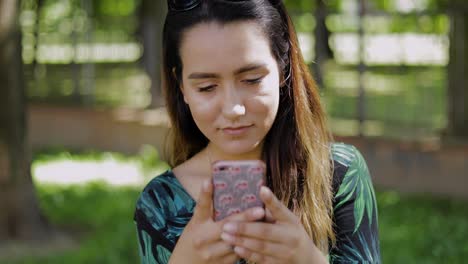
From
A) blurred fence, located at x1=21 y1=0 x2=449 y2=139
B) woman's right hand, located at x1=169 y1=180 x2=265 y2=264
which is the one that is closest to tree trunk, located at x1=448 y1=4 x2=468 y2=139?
blurred fence, located at x1=21 y1=0 x2=449 y2=139

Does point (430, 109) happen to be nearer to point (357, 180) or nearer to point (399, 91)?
point (399, 91)

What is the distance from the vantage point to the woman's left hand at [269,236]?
6.07 feet

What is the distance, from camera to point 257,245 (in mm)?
1852

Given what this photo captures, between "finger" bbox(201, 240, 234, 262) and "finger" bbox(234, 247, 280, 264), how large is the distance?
27 millimetres

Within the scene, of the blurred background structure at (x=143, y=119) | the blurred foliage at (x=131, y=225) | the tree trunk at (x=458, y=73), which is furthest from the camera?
the tree trunk at (x=458, y=73)

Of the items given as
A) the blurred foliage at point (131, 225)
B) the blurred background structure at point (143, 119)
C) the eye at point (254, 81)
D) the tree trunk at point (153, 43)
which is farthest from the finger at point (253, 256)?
the tree trunk at point (153, 43)

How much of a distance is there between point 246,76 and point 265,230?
39cm

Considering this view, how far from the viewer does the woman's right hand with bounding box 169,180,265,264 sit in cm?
187

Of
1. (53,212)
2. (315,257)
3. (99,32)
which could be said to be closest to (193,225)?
(315,257)

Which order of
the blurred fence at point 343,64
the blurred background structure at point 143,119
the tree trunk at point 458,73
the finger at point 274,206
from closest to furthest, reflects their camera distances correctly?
the finger at point 274,206 < the blurred background structure at point 143,119 < the tree trunk at point 458,73 < the blurred fence at point 343,64

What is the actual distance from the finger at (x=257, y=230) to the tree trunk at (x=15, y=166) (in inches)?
229

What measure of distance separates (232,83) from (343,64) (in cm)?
872

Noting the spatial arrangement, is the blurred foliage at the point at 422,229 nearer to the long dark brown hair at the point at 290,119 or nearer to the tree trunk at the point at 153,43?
the long dark brown hair at the point at 290,119

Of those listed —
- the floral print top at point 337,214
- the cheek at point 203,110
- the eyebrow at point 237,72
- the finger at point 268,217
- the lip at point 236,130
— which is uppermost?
the eyebrow at point 237,72
